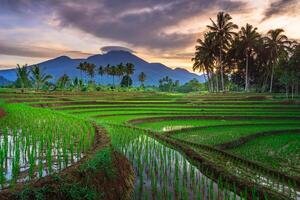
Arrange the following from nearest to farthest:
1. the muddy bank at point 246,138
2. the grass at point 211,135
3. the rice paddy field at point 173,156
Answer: the rice paddy field at point 173,156 < the muddy bank at point 246,138 < the grass at point 211,135

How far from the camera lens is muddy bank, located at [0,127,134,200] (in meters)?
3.89

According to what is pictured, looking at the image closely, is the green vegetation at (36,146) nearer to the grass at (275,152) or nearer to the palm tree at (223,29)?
the grass at (275,152)

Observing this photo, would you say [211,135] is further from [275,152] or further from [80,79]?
[80,79]

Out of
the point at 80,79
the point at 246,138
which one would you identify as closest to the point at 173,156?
the point at 246,138

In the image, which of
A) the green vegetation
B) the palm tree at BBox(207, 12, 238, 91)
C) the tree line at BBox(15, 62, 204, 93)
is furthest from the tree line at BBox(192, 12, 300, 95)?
the green vegetation

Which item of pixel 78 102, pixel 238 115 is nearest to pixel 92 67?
pixel 78 102

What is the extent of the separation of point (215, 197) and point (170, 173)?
5.10ft

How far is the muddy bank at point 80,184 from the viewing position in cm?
389

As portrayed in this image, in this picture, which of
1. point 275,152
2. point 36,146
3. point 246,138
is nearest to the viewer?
point 36,146

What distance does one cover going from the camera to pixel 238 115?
2184cm

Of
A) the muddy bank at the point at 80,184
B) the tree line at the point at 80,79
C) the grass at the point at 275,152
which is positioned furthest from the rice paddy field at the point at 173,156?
the tree line at the point at 80,79

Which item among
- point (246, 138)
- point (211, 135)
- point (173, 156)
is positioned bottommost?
point (246, 138)

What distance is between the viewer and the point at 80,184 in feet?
14.8

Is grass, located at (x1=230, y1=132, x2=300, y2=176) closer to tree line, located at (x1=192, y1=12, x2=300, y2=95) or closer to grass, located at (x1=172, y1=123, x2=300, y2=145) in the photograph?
grass, located at (x1=172, y1=123, x2=300, y2=145)
